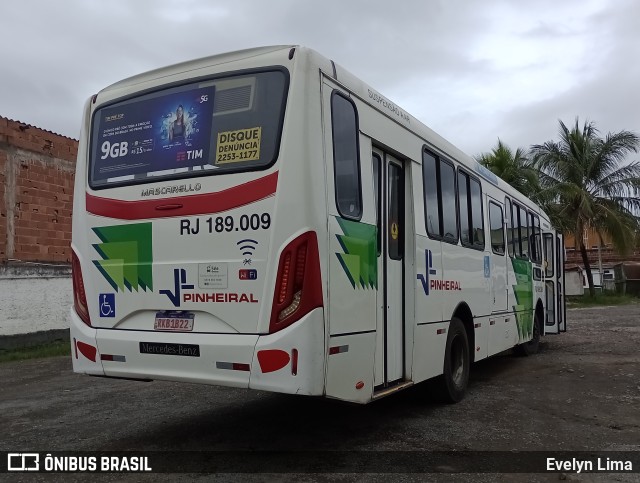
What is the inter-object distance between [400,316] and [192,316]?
212cm

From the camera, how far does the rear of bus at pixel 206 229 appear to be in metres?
4.51

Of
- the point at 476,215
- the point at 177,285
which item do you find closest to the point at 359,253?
the point at 177,285

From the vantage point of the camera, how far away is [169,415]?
6.71 m

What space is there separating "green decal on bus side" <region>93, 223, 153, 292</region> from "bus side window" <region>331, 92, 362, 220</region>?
165cm

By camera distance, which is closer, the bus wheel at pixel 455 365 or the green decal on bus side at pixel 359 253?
the green decal on bus side at pixel 359 253

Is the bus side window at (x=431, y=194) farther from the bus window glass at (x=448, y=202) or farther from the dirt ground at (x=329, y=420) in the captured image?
the dirt ground at (x=329, y=420)

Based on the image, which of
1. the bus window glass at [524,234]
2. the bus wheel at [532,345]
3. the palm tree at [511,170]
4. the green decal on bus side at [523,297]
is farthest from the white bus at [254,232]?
the palm tree at [511,170]

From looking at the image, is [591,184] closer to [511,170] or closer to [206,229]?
[511,170]

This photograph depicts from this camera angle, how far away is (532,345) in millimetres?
12031

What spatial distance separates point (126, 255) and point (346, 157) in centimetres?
206

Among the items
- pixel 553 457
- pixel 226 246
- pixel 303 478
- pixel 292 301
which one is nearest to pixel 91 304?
pixel 226 246

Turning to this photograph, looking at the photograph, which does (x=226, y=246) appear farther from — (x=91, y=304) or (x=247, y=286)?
(x=91, y=304)

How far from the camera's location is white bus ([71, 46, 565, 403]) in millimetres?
4551

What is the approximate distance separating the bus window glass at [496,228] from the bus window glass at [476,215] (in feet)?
1.72
